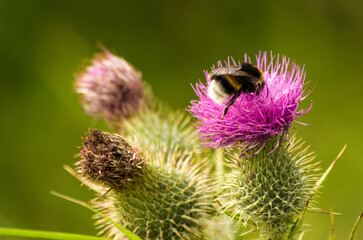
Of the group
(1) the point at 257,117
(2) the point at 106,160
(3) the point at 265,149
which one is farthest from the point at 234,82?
(2) the point at 106,160

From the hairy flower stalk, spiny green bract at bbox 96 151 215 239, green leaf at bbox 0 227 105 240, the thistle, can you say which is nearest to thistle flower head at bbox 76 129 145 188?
the hairy flower stalk

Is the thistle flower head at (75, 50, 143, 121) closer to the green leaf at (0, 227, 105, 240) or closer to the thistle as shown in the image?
the thistle

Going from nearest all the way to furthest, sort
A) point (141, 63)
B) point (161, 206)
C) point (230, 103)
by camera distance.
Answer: point (230, 103)
point (161, 206)
point (141, 63)

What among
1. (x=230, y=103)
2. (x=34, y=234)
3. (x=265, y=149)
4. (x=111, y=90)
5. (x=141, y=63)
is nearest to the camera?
(x=34, y=234)

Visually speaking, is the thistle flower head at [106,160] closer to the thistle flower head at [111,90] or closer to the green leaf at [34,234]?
the green leaf at [34,234]

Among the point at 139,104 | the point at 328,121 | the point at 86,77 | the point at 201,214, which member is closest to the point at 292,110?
the point at 201,214

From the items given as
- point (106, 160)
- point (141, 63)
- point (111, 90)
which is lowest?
point (106, 160)

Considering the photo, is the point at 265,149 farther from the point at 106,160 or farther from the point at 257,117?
the point at 106,160

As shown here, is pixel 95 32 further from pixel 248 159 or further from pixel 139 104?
pixel 248 159
